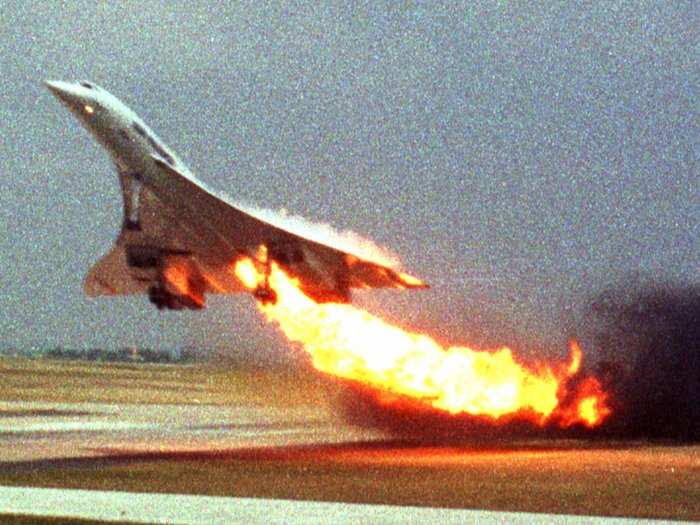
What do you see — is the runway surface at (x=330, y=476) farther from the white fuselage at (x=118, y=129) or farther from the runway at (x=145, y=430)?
the white fuselage at (x=118, y=129)

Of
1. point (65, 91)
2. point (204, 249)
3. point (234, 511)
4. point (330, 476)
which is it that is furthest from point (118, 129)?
point (234, 511)

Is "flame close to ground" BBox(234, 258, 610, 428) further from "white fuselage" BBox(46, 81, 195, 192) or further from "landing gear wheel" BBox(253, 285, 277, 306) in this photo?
"white fuselage" BBox(46, 81, 195, 192)

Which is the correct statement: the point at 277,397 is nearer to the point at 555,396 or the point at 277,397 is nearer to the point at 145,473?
the point at 555,396

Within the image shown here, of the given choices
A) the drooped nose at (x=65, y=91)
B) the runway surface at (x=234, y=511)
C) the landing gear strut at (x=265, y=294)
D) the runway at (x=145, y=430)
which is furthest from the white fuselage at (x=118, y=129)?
the runway surface at (x=234, y=511)

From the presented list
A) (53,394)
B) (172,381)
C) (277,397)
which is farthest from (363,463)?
(172,381)

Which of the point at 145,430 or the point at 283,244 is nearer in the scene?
the point at 283,244

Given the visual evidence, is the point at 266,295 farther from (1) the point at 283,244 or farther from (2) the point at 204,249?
(2) the point at 204,249
